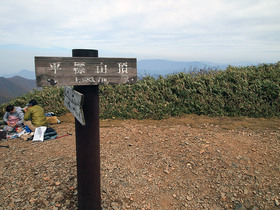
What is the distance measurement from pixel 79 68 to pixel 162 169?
104 inches

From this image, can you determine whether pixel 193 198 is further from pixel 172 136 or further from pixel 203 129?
pixel 203 129

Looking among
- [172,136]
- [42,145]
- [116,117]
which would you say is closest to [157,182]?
[172,136]

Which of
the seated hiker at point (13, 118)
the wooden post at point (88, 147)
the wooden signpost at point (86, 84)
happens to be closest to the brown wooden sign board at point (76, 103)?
the wooden signpost at point (86, 84)

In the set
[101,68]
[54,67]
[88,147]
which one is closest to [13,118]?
[88,147]

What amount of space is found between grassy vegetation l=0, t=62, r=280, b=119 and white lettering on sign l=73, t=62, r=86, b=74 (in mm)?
4694

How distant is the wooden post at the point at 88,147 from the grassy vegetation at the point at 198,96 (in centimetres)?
425

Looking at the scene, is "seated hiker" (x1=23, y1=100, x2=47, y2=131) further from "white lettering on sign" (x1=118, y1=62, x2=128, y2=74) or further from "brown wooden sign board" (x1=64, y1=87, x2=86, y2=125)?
"white lettering on sign" (x1=118, y1=62, x2=128, y2=74)

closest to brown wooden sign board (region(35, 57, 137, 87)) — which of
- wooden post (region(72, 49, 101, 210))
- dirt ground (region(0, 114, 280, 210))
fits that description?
wooden post (region(72, 49, 101, 210))

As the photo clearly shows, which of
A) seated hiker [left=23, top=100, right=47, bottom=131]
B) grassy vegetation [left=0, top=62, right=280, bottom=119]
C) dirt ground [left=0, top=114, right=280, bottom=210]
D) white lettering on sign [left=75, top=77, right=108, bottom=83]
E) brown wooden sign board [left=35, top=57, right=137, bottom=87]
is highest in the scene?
brown wooden sign board [left=35, top=57, right=137, bottom=87]

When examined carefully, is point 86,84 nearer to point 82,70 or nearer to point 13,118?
point 82,70

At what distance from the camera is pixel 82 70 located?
2.39 metres

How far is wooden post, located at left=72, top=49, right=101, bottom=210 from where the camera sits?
2555mm

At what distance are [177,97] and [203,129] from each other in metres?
2.23

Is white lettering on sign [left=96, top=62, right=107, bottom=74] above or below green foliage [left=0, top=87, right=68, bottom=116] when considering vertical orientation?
above
